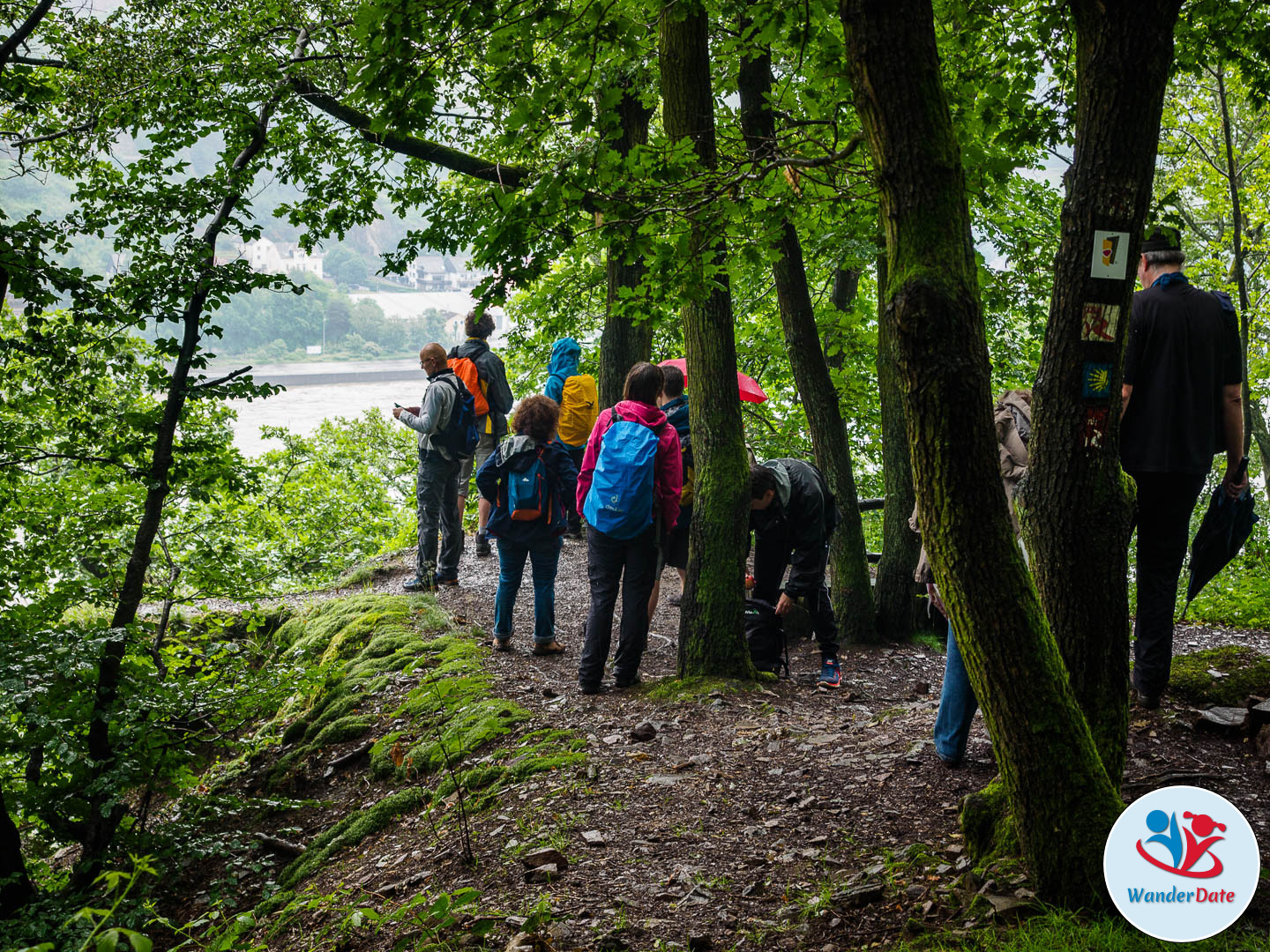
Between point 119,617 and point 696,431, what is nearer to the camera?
point 119,617

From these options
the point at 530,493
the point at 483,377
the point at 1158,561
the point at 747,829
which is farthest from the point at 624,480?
the point at 483,377

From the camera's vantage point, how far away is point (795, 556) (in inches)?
239

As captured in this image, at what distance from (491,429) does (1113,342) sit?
22.3 feet

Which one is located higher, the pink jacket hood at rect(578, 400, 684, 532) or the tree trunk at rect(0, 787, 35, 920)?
the pink jacket hood at rect(578, 400, 684, 532)

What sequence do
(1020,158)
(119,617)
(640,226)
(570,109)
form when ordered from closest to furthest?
(570,109) → (640,226) → (119,617) → (1020,158)

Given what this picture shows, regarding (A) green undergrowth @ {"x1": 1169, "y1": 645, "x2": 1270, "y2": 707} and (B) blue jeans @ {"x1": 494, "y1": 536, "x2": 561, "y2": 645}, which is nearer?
(A) green undergrowth @ {"x1": 1169, "y1": 645, "x2": 1270, "y2": 707}

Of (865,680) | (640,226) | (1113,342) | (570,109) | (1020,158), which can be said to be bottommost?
A: (865,680)

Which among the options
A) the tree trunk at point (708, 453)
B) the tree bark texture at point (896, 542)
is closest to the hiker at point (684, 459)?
the tree trunk at point (708, 453)

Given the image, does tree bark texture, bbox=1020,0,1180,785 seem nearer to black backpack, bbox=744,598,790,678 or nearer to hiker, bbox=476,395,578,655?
black backpack, bbox=744,598,790,678

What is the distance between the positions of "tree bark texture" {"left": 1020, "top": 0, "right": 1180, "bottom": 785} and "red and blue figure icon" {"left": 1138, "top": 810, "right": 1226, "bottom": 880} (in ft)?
0.82

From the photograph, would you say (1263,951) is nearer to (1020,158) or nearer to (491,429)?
(1020,158)

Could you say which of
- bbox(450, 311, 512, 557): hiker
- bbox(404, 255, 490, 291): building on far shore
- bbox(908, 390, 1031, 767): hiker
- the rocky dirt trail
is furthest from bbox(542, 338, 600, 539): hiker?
bbox(404, 255, 490, 291): building on far shore

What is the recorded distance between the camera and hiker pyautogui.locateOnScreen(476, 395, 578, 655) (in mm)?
6762

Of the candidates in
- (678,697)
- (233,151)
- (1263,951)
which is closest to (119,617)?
(233,151)
